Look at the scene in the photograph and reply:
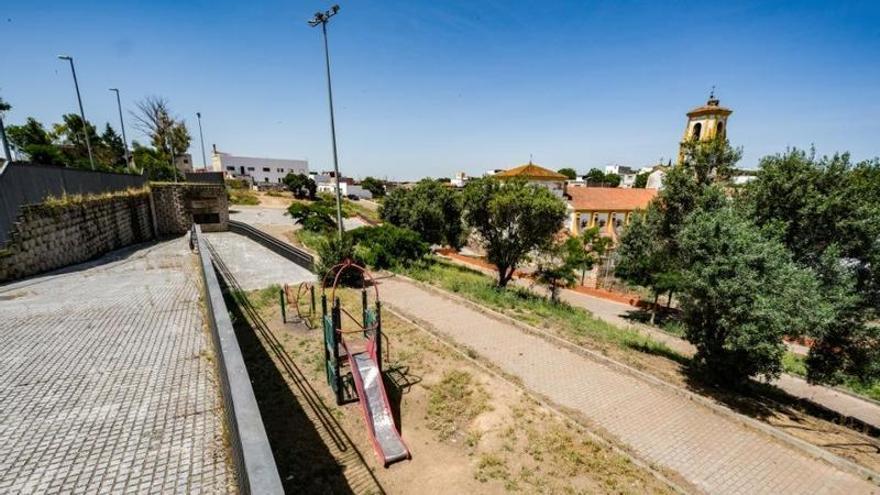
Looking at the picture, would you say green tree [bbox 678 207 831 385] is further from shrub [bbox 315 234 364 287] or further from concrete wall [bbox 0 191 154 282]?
concrete wall [bbox 0 191 154 282]

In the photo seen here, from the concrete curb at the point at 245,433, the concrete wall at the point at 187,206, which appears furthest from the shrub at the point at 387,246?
the concrete curb at the point at 245,433

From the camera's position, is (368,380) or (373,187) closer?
(368,380)

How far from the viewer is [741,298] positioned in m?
7.96

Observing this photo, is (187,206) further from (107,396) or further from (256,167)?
(256,167)

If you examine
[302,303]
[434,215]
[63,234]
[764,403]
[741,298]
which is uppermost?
[63,234]

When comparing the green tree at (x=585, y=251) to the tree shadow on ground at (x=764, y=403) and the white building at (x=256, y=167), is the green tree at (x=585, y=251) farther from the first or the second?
the white building at (x=256, y=167)

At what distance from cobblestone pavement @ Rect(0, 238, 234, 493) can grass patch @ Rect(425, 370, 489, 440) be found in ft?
13.1

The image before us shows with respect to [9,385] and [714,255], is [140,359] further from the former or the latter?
[714,255]

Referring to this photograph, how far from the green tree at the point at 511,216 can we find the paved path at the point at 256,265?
10011 mm

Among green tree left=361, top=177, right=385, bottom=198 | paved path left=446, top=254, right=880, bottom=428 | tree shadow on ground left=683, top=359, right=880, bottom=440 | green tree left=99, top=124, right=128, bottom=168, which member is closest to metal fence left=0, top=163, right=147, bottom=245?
tree shadow on ground left=683, top=359, right=880, bottom=440

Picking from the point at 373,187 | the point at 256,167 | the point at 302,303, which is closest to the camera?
the point at 302,303

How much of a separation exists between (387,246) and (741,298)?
16.6m

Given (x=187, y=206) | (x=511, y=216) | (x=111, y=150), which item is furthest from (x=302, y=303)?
(x=111, y=150)

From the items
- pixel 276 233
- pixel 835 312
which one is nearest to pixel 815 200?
pixel 835 312
